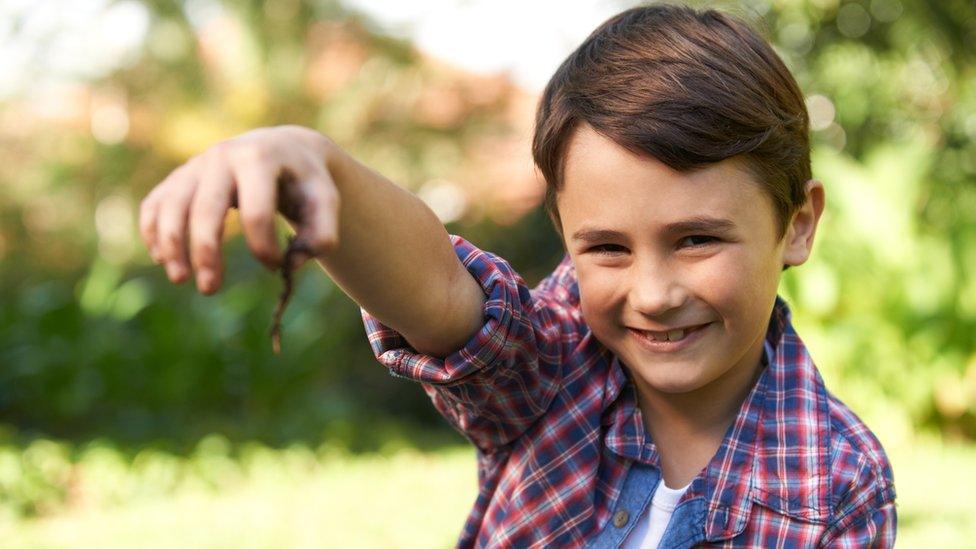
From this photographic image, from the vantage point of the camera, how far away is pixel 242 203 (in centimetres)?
104

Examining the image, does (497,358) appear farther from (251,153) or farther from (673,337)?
(251,153)

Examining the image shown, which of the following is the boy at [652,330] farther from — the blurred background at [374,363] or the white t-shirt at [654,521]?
the blurred background at [374,363]

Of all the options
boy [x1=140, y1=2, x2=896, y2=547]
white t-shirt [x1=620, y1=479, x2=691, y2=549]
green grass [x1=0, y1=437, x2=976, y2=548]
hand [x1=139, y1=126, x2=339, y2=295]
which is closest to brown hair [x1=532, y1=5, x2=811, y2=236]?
boy [x1=140, y1=2, x2=896, y2=547]

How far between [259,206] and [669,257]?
79 cm

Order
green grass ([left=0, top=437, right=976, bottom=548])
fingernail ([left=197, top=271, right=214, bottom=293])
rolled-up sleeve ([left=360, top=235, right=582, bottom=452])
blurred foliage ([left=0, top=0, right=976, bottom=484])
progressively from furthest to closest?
blurred foliage ([left=0, top=0, right=976, bottom=484])
green grass ([left=0, top=437, right=976, bottom=548])
rolled-up sleeve ([left=360, top=235, right=582, bottom=452])
fingernail ([left=197, top=271, right=214, bottom=293])

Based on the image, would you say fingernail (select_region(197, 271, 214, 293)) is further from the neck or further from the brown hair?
the neck

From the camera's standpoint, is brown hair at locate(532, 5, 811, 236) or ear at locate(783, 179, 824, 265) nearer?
brown hair at locate(532, 5, 811, 236)

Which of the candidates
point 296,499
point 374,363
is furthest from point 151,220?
point 374,363

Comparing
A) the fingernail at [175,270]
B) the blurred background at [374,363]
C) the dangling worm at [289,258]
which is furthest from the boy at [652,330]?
the blurred background at [374,363]

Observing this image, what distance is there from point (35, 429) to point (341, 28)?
9975 mm

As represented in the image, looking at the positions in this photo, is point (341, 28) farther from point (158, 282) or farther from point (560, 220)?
point (560, 220)

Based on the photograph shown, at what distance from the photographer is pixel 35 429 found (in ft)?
21.2

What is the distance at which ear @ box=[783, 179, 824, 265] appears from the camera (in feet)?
6.08

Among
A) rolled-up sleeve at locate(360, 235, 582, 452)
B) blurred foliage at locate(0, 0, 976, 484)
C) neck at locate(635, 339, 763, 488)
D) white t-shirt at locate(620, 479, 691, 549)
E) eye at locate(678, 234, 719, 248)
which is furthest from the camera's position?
blurred foliage at locate(0, 0, 976, 484)
